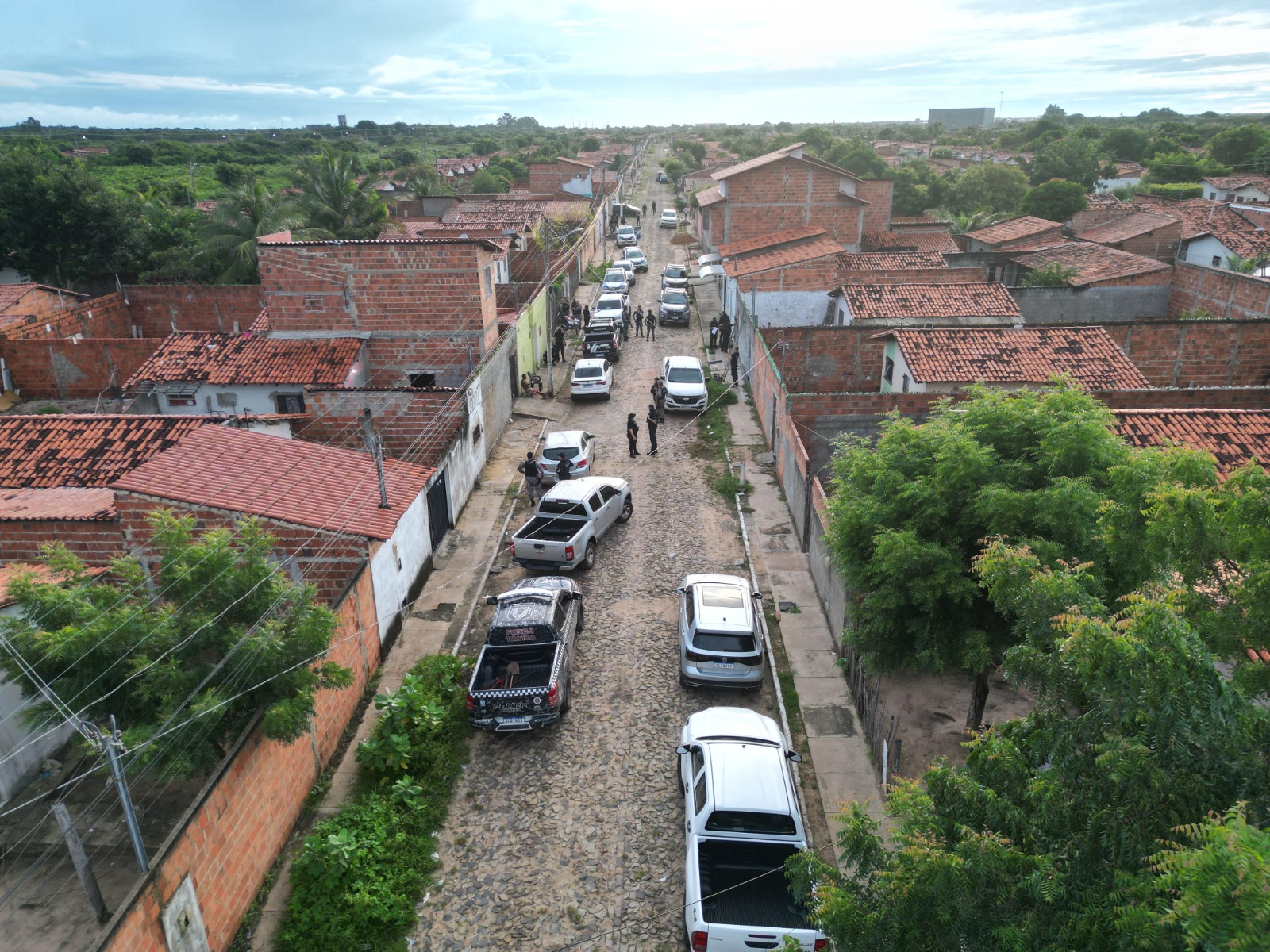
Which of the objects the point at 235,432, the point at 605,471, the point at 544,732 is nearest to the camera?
the point at 544,732

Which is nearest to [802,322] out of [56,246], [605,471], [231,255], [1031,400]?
[605,471]

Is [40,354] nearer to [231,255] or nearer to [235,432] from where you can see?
[231,255]

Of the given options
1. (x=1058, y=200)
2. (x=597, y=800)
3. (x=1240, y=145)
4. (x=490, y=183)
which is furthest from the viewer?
(x=1240, y=145)

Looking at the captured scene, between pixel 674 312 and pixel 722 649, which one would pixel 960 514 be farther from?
pixel 674 312

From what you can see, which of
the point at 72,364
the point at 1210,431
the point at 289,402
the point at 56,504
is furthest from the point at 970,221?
the point at 56,504

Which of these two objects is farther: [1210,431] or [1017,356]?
[1017,356]

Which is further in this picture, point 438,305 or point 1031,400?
point 438,305
